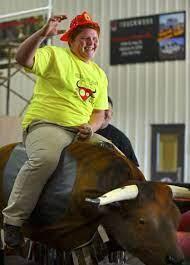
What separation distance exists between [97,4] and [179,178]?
258 cm

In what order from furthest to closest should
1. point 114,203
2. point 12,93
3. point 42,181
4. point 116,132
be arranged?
point 12,93, point 116,132, point 42,181, point 114,203

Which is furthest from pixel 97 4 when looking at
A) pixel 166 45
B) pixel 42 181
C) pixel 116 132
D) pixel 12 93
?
pixel 42 181

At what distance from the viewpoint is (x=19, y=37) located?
6.20 metres

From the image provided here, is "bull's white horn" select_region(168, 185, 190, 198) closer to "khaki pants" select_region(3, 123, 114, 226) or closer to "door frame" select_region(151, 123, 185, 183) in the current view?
"khaki pants" select_region(3, 123, 114, 226)

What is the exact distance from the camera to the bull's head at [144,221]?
2.04m

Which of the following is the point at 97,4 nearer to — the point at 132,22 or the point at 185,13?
the point at 132,22

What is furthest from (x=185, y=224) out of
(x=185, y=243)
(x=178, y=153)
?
(x=178, y=153)

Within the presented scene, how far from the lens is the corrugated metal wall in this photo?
634cm

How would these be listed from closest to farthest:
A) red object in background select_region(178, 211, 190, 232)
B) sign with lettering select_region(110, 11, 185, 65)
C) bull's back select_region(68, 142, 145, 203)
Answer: bull's back select_region(68, 142, 145, 203)
red object in background select_region(178, 211, 190, 232)
sign with lettering select_region(110, 11, 185, 65)

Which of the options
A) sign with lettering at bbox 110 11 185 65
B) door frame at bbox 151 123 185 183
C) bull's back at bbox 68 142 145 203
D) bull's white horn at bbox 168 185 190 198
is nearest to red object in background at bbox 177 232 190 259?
bull's white horn at bbox 168 185 190 198

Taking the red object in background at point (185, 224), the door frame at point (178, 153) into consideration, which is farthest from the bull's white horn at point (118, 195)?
the door frame at point (178, 153)

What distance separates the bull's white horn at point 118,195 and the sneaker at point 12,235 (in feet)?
1.57

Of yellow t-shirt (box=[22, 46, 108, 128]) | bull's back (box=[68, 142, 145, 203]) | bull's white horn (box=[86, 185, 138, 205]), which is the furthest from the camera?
yellow t-shirt (box=[22, 46, 108, 128])

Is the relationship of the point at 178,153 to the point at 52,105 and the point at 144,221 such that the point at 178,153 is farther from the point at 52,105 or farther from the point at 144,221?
the point at 144,221
